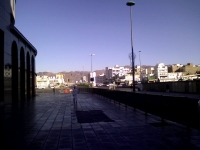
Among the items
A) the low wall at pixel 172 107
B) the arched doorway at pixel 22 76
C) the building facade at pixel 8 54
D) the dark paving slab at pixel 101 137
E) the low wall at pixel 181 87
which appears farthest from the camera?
the low wall at pixel 181 87

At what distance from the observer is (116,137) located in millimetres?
7758

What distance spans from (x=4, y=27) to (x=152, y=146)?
18429 mm

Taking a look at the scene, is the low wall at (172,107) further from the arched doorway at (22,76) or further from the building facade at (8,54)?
the arched doorway at (22,76)

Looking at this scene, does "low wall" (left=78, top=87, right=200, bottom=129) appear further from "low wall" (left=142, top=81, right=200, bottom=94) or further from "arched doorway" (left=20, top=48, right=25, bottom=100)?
"low wall" (left=142, top=81, right=200, bottom=94)

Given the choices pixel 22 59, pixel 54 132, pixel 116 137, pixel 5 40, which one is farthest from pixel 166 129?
pixel 22 59

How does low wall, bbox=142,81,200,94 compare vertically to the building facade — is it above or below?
below

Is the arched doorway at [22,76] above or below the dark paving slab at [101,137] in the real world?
above

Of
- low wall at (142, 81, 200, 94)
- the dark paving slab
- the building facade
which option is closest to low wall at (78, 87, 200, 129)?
the dark paving slab

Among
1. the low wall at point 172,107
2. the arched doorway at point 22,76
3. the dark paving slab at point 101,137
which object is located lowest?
the dark paving slab at point 101,137

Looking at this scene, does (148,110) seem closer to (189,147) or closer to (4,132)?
(189,147)

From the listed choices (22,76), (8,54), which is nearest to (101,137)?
(8,54)

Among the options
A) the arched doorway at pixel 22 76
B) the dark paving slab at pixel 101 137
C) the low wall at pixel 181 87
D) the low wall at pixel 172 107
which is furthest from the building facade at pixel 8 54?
the low wall at pixel 181 87

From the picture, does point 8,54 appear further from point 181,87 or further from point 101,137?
point 181,87

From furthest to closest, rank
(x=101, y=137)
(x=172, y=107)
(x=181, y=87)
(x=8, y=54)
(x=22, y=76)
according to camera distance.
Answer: (x=181, y=87)
(x=22, y=76)
(x=8, y=54)
(x=172, y=107)
(x=101, y=137)
